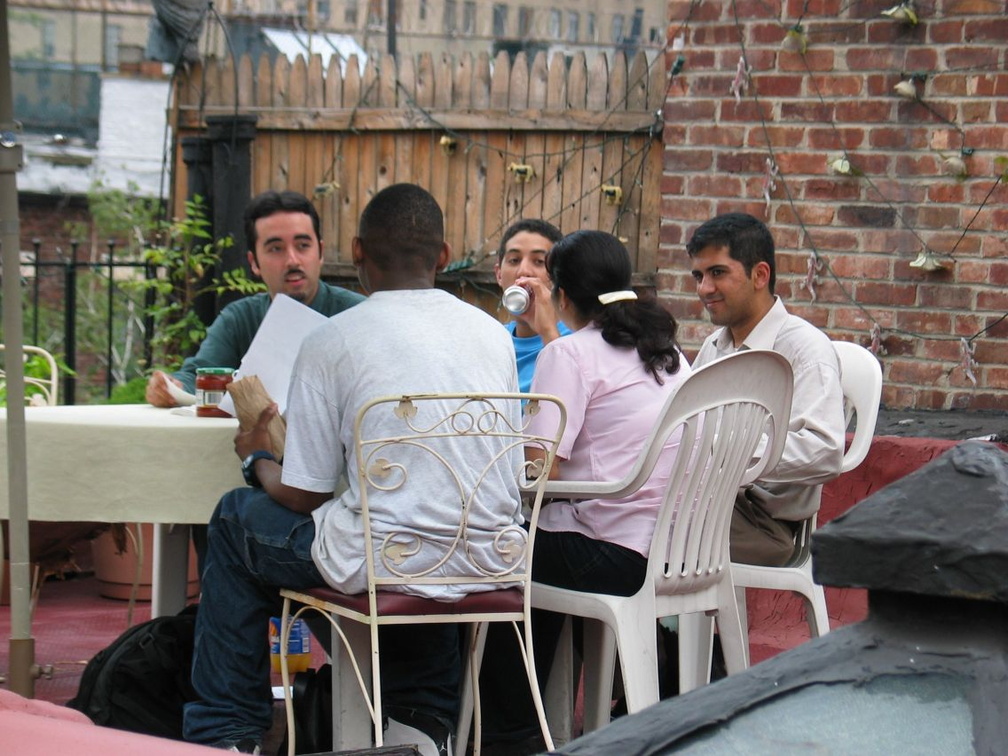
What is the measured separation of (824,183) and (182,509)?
10.1 feet

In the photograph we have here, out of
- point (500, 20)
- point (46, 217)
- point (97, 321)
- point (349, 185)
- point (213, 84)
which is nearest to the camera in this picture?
point (349, 185)

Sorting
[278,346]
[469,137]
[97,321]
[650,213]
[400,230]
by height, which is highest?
[469,137]

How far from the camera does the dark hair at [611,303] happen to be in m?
3.31

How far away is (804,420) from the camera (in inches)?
138

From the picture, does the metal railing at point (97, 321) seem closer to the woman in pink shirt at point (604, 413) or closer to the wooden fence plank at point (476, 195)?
the wooden fence plank at point (476, 195)

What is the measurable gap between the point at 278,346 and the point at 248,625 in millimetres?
704

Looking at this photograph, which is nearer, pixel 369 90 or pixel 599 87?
pixel 599 87

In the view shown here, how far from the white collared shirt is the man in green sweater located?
144 centimetres

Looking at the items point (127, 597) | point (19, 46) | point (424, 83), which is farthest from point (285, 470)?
point (19, 46)

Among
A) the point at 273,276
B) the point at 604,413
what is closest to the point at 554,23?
the point at 273,276

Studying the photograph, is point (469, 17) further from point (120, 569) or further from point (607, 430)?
point (607, 430)

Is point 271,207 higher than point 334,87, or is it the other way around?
point 334,87

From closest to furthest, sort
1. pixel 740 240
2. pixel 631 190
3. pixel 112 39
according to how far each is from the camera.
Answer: pixel 740 240, pixel 631 190, pixel 112 39

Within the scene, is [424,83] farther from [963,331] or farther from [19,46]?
[19,46]
